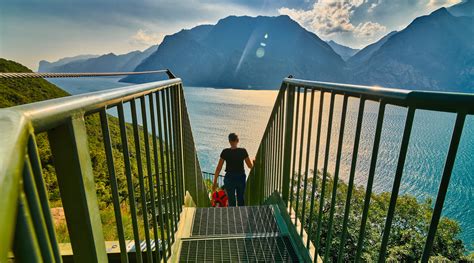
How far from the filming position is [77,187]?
834 millimetres

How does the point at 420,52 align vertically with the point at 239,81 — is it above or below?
above

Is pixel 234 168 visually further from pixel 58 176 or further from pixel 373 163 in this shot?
pixel 58 176

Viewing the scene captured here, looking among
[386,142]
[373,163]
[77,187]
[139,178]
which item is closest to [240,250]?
[139,178]

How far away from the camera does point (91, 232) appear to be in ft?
2.90

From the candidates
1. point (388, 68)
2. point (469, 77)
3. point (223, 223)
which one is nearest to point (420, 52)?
point (388, 68)

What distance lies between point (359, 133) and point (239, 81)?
5905 inches

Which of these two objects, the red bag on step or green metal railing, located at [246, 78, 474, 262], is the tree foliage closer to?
the red bag on step

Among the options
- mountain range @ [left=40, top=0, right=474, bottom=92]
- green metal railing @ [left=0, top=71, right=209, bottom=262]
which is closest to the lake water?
green metal railing @ [left=0, top=71, right=209, bottom=262]

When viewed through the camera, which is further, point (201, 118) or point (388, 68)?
point (388, 68)

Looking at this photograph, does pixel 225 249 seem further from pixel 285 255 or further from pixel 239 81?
pixel 239 81

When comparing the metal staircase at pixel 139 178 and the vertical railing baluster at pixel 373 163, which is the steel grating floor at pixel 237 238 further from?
the vertical railing baluster at pixel 373 163

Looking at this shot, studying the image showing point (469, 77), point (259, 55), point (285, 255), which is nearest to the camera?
point (285, 255)

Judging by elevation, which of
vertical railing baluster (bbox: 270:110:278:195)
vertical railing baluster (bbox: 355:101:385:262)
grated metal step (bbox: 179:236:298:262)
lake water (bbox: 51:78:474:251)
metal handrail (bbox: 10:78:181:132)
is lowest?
lake water (bbox: 51:78:474:251)

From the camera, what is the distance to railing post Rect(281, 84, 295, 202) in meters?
2.57
